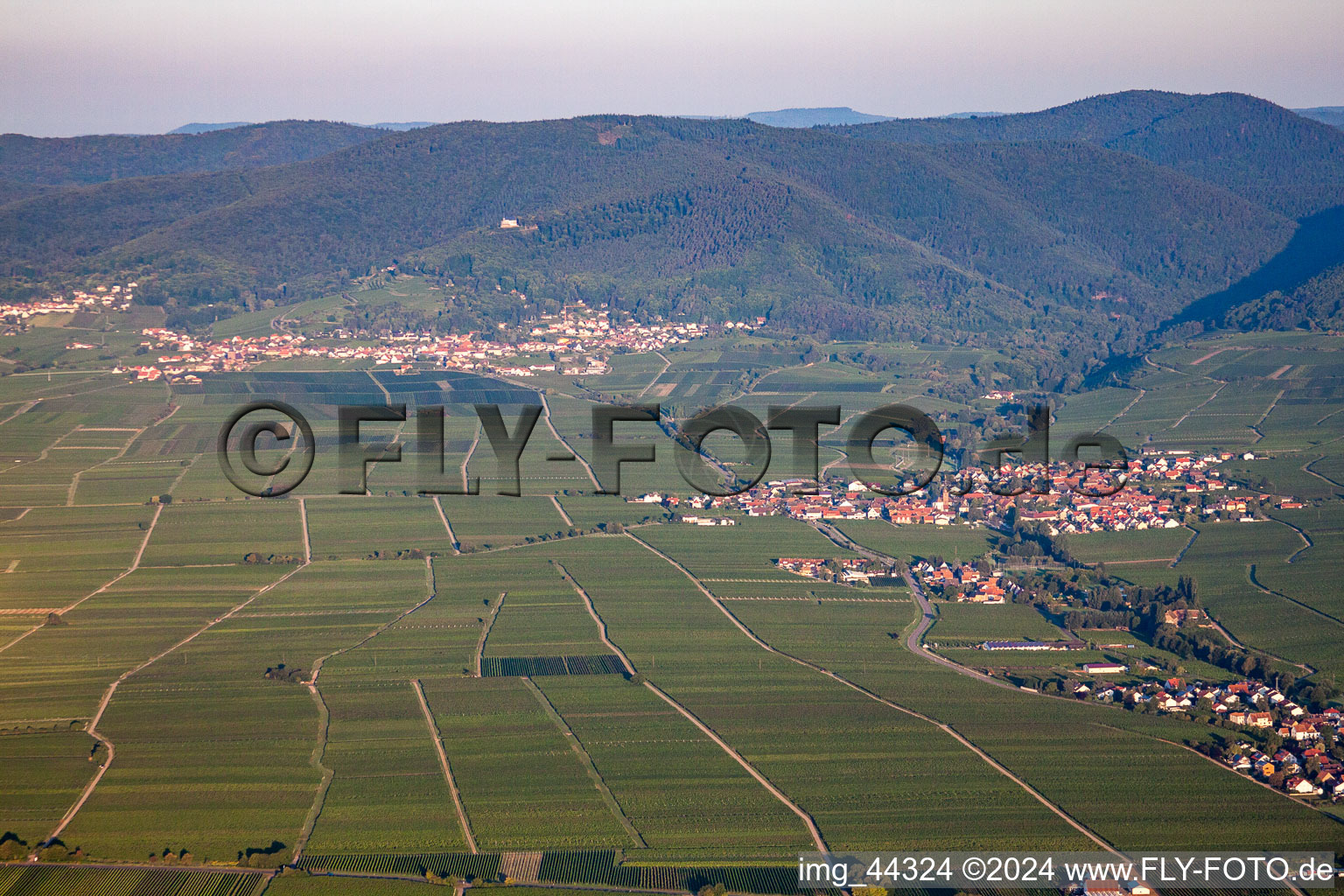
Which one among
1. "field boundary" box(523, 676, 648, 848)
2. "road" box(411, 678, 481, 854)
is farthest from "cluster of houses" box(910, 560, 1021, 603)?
"road" box(411, 678, 481, 854)

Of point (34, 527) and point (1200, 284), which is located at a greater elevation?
point (1200, 284)

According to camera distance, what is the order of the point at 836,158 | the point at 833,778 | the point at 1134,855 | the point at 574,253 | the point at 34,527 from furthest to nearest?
the point at 836,158
the point at 574,253
the point at 34,527
the point at 833,778
the point at 1134,855

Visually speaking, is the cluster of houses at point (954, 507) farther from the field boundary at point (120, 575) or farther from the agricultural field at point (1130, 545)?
the field boundary at point (120, 575)

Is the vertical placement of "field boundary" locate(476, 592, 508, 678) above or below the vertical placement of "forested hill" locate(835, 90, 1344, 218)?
below

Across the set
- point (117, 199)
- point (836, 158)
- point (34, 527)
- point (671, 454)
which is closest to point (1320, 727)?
point (671, 454)

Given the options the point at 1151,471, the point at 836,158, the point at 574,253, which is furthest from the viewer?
the point at 836,158

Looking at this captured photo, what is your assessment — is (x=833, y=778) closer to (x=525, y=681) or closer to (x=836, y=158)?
(x=525, y=681)

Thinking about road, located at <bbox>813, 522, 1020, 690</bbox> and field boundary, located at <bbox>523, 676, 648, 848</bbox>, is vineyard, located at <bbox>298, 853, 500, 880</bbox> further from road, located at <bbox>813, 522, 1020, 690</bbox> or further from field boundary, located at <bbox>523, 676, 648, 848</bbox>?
road, located at <bbox>813, 522, 1020, 690</bbox>
